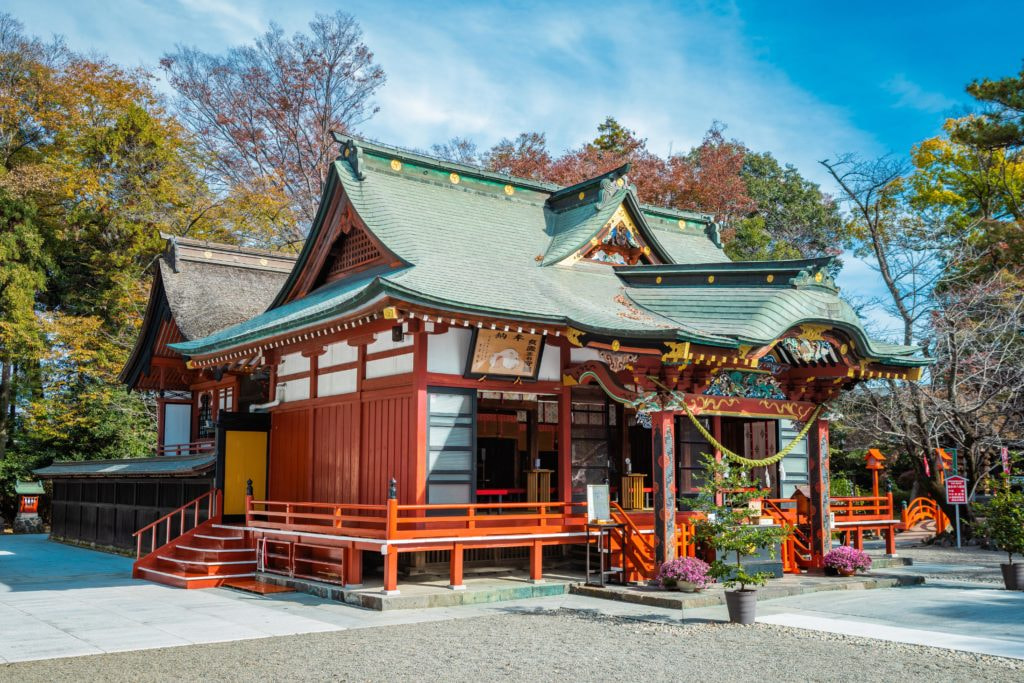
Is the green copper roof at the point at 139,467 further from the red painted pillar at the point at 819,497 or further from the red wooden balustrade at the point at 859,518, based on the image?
the red wooden balustrade at the point at 859,518

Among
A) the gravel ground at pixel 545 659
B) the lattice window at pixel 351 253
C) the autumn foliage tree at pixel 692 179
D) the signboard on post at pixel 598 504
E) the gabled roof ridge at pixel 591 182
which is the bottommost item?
the gravel ground at pixel 545 659

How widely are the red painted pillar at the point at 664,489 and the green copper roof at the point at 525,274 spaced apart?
1.69 meters

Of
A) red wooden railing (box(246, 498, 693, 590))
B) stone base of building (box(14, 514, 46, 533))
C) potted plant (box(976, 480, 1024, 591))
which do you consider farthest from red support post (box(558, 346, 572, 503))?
stone base of building (box(14, 514, 46, 533))

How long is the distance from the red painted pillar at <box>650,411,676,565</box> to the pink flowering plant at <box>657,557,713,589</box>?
1.70 ft

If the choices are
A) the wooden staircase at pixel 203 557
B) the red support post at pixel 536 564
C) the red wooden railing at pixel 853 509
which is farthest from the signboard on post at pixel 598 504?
the wooden staircase at pixel 203 557

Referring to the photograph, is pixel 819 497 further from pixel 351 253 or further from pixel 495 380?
pixel 351 253

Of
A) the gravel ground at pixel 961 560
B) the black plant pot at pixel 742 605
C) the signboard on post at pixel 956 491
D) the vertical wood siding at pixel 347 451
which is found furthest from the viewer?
the signboard on post at pixel 956 491

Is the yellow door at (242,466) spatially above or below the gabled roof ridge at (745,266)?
below

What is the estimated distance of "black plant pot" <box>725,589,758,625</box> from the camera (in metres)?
11.8

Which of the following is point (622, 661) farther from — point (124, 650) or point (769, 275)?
point (769, 275)

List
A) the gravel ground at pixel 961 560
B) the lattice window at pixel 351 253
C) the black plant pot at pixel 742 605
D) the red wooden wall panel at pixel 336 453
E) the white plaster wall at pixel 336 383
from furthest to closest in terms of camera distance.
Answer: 1. the lattice window at pixel 351 253
2. the gravel ground at pixel 961 560
3. the white plaster wall at pixel 336 383
4. the red wooden wall panel at pixel 336 453
5. the black plant pot at pixel 742 605

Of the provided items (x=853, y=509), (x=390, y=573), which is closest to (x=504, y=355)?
(x=390, y=573)

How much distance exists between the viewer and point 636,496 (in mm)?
19328

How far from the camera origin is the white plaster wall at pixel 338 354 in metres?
17.4
